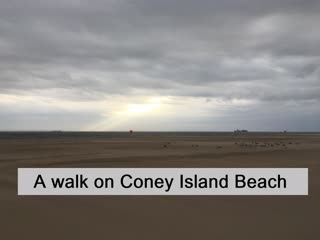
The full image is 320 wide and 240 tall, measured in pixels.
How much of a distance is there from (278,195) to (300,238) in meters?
3.27

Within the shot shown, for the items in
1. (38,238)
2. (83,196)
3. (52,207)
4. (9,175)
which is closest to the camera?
(38,238)

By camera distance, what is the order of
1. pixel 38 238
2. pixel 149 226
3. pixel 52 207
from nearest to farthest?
pixel 38 238 → pixel 149 226 → pixel 52 207

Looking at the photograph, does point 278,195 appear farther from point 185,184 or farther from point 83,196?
point 83,196

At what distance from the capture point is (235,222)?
6.65 meters

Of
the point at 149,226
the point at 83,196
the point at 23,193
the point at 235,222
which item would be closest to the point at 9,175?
the point at 23,193

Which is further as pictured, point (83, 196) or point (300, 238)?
point (83, 196)

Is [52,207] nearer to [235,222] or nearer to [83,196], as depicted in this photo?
[83,196]

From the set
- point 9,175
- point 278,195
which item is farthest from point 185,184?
point 9,175
